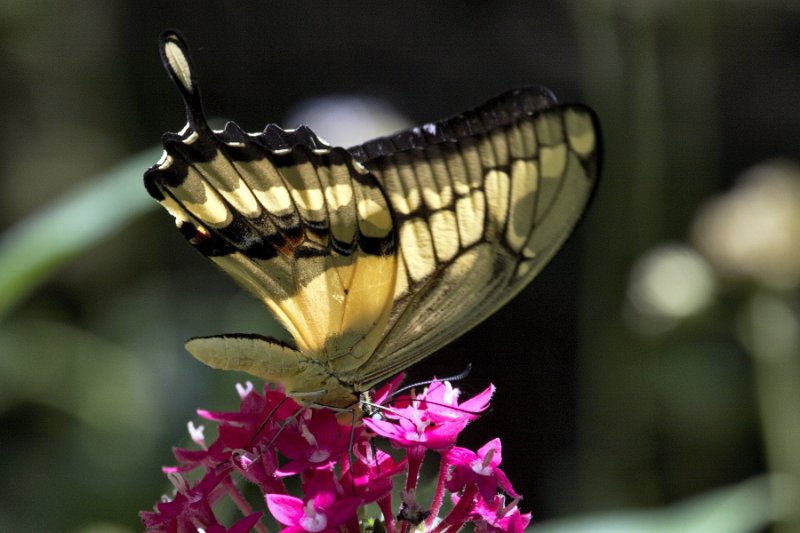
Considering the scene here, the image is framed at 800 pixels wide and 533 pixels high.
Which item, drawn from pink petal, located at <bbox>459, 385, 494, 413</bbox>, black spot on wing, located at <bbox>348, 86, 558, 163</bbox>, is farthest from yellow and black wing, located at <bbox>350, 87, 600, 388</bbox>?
pink petal, located at <bbox>459, 385, 494, 413</bbox>

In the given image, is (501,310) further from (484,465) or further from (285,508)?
(285,508)

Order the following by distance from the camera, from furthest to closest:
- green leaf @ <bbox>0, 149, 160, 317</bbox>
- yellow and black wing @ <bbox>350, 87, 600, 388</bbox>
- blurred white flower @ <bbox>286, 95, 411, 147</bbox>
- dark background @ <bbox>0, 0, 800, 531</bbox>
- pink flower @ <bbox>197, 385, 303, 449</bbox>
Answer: blurred white flower @ <bbox>286, 95, 411, 147</bbox> → dark background @ <bbox>0, 0, 800, 531</bbox> → green leaf @ <bbox>0, 149, 160, 317</bbox> → yellow and black wing @ <bbox>350, 87, 600, 388</bbox> → pink flower @ <bbox>197, 385, 303, 449</bbox>

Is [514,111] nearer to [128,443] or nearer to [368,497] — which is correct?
[368,497]

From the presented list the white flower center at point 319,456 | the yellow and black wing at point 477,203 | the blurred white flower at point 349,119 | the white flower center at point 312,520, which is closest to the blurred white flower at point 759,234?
the blurred white flower at point 349,119

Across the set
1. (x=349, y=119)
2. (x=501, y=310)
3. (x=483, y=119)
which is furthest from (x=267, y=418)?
(x=501, y=310)

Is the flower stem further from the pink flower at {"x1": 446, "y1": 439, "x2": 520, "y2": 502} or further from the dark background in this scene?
the dark background

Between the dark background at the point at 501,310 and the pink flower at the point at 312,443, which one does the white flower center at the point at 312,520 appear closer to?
the pink flower at the point at 312,443
